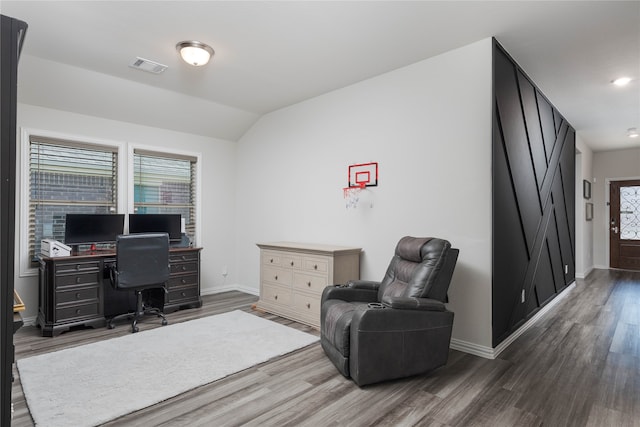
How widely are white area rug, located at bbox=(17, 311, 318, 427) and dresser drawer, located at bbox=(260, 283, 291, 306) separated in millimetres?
363

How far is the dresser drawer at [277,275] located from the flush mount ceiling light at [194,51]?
97.1 inches

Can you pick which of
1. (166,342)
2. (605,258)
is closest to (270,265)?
(166,342)

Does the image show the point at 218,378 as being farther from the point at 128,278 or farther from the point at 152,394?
the point at 128,278

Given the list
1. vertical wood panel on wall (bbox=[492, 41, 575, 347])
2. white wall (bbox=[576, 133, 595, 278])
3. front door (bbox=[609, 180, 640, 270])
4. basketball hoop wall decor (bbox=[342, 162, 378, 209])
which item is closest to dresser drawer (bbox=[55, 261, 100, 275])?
basketball hoop wall decor (bbox=[342, 162, 378, 209])

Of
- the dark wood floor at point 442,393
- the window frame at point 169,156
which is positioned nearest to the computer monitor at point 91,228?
the window frame at point 169,156

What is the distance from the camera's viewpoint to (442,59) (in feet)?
11.3

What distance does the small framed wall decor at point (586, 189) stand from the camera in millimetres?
7004

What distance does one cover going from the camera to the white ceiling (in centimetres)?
271

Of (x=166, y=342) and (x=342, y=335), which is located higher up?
(x=342, y=335)

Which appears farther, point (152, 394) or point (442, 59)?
point (442, 59)

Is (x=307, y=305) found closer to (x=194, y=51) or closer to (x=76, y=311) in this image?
(x=76, y=311)

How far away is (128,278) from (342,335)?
2541mm

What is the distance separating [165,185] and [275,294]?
241cm

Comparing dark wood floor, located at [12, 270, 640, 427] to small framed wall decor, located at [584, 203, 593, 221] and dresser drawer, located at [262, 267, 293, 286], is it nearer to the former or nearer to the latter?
dresser drawer, located at [262, 267, 293, 286]
